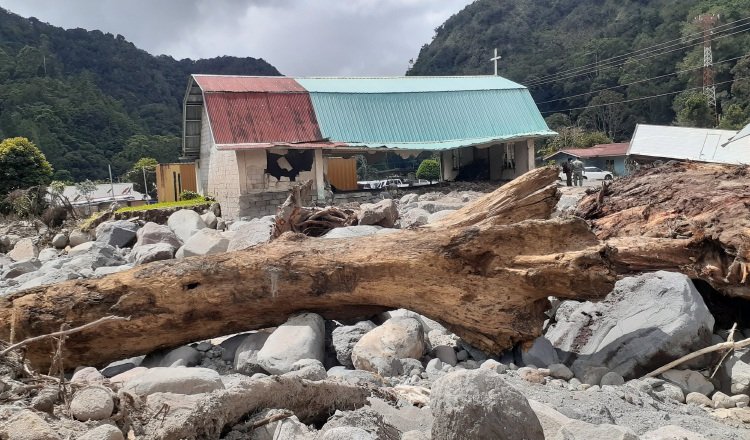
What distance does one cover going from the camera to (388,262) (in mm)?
5078

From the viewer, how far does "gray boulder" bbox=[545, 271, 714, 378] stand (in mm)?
4754

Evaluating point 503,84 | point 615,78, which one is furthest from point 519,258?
point 615,78

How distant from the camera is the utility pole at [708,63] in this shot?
43938mm

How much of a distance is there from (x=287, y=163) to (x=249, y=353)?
13.7 metres

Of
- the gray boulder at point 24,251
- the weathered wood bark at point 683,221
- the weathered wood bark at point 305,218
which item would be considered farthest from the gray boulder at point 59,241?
the weathered wood bark at point 683,221

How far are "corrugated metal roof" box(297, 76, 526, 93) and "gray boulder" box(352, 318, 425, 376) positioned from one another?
1650 centimetres

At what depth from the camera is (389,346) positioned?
4.80 m

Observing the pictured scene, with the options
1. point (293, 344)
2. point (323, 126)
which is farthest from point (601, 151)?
point (293, 344)

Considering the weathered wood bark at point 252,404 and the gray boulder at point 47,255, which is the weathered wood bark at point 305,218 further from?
the weathered wood bark at point 252,404

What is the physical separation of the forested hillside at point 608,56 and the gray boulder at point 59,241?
39.1 metres

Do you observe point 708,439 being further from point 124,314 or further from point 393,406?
point 124,314

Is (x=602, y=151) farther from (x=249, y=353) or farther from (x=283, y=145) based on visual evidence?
(x=249, y=353)

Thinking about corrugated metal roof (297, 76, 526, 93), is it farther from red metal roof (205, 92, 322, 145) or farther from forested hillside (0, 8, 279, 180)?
forested hillside (0, 8, 279, 180)

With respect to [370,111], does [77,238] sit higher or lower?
lower
